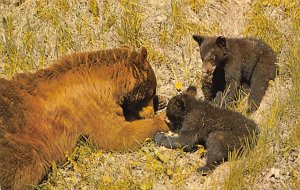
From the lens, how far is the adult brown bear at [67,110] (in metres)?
7.12

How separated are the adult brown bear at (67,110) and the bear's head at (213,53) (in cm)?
90

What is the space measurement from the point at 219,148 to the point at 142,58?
1868 mm

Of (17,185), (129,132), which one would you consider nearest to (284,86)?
(129,132)

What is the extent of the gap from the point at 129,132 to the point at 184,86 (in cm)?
178

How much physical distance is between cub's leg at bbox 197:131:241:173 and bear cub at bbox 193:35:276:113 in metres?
1.24

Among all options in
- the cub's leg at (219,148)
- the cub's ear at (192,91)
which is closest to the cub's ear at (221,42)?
the cub's ear at (192,91)

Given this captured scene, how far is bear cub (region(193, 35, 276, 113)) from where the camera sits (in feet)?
27.0

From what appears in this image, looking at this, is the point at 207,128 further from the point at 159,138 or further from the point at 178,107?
the point at 159,138

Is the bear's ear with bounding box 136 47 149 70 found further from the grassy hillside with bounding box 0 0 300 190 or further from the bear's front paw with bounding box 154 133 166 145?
the grassy hillside with bounding box 0 0 300 190

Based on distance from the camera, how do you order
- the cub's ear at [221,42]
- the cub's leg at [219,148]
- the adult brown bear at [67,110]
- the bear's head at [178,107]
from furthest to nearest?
the cub's ear at [221,42] < the bear's head at [178,107] < the adult brown bear at [67,110] < the cub's leg at [219,148]

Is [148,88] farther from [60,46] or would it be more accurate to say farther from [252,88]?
[60,46]

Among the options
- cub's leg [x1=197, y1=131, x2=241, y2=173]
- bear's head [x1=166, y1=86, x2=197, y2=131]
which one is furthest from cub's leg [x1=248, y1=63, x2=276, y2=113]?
cub's leg [x1=197, y1=131, x2=241, y2=173]

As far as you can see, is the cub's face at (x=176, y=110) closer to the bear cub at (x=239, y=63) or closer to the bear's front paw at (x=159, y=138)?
the bear's front paw at (x=159, y=138)

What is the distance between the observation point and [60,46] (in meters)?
9.56
